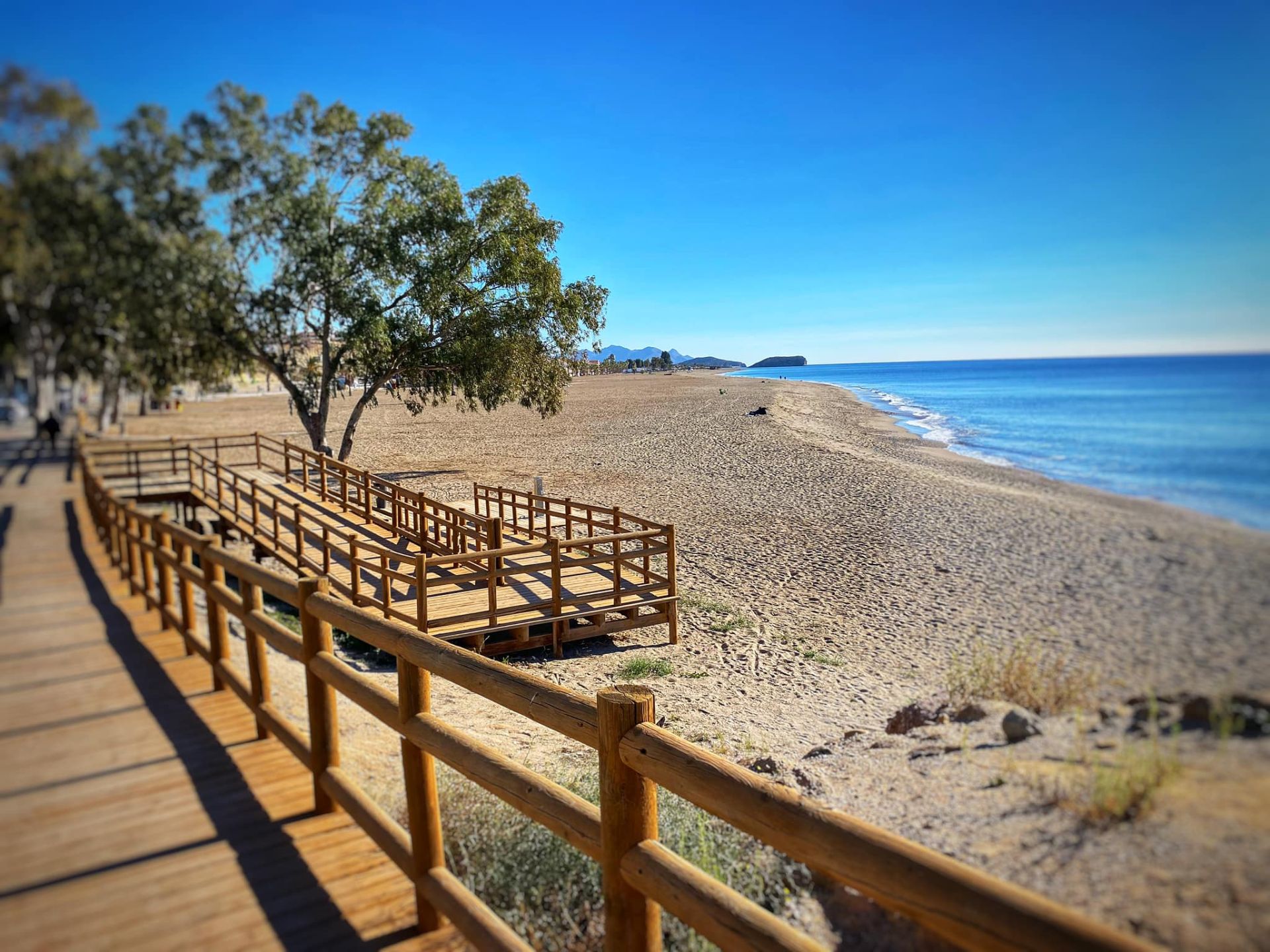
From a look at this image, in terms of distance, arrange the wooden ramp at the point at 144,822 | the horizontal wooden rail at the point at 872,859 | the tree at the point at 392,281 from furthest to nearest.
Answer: the tree at the point at 392,281 → the wooden ramp at the point at 144,822 → the horizontal wooden rail at the point at 872,859

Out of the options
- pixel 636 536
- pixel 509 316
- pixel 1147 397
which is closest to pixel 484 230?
pixel 509 316

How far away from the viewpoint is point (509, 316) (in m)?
4.58

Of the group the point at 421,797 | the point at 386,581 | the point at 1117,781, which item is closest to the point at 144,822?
the point at 421,797

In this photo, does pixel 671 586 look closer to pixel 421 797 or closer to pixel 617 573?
pixel 617 573

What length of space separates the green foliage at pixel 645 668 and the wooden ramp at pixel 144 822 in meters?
1.97

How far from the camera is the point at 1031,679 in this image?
3.56ft

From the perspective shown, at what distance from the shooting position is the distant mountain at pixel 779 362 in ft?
13.1

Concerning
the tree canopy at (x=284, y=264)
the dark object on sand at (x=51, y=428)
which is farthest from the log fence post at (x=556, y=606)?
the dark object on sand at (x=51, y=428)

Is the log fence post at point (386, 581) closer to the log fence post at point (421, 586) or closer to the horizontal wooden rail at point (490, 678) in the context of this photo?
the log fence post at point (421, 586)

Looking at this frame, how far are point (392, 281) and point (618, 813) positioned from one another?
11.1 ft

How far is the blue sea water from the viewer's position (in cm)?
77

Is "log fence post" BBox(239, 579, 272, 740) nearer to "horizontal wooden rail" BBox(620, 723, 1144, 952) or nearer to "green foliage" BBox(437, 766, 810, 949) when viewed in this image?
"green foliage" BBox(437, 766, 810, 949)

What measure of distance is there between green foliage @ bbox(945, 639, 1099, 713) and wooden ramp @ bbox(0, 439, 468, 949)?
1829 millimetres

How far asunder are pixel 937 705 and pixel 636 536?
12.6ft
